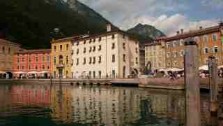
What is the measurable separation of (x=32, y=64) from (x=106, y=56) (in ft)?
143

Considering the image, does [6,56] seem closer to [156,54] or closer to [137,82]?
[156,54]

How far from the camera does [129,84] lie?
86.6 meters

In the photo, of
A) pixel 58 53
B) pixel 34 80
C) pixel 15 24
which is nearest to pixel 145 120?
pixel 34 80

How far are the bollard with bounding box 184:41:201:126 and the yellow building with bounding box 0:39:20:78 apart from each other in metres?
132

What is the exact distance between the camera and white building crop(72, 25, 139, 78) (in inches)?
4011

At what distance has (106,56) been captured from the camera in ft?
347

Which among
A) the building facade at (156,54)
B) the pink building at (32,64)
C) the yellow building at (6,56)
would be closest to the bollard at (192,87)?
the building facade at (156,54)

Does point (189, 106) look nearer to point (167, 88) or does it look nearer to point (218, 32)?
point (167, 88)

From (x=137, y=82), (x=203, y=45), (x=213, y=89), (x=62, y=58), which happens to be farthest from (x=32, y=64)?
(x=213, y=89)

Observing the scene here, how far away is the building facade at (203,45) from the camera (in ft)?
308

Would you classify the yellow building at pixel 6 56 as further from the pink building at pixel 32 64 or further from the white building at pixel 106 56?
the white building at pixel 106 56

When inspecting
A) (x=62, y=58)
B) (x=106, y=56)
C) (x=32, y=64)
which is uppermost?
(x=62, y=58)

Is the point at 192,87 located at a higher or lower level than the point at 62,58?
lower

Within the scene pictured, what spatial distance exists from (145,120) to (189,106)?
15691mm
